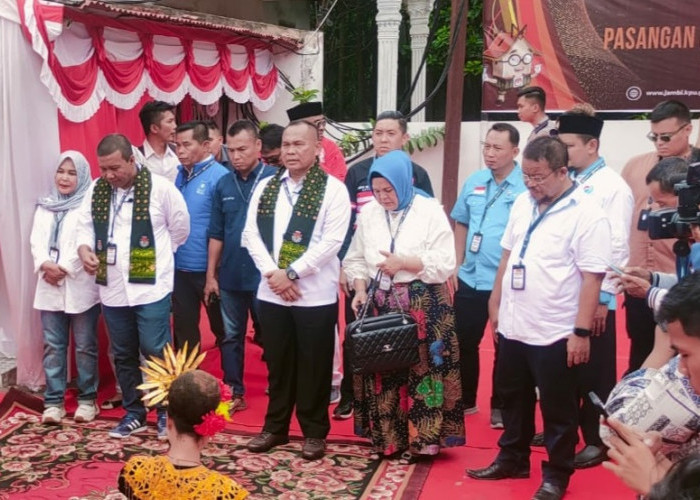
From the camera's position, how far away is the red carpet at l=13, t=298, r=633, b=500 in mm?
3777

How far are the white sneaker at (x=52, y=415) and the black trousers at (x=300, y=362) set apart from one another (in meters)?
1.25

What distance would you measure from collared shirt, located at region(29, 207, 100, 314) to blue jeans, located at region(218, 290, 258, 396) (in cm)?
75

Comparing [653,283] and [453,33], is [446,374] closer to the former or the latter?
[653,283]

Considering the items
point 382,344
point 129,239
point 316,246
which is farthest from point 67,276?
point 382,344

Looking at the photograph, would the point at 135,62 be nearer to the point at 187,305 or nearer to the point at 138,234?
the point at 187,305

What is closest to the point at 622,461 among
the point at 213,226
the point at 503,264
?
the point at 503,264

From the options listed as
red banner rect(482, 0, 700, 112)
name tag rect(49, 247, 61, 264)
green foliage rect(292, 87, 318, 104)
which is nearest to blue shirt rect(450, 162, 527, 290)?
name tag rect(49, 247, 61, 264)

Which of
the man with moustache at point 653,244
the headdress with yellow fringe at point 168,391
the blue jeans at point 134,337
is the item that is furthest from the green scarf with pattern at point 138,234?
the man with moustache at point 653,244

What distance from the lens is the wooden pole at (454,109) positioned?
27.1 feet

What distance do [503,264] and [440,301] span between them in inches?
14.2

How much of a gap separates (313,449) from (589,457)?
53.3 inches

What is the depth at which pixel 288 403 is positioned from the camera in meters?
4.30

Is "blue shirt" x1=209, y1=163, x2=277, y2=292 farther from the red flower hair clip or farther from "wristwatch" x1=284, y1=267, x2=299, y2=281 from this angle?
the red flower hair clip

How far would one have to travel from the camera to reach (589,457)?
4082mm
